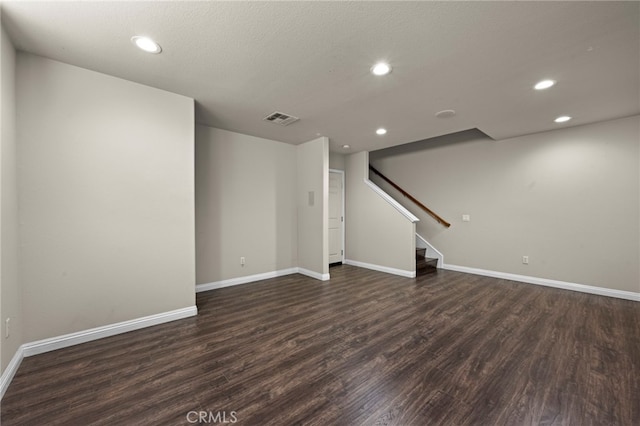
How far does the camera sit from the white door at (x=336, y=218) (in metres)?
5.69

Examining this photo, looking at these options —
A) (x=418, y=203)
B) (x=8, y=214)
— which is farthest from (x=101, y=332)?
(x=418, y=203)

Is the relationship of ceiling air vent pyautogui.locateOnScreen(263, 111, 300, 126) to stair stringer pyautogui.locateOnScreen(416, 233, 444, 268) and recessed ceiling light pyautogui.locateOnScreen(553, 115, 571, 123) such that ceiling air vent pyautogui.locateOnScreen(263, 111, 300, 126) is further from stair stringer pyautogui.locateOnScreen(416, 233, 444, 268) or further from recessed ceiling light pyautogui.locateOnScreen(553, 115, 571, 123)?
stair stringer pyautogui.locateOnScreen(416, 233, 444, 268)

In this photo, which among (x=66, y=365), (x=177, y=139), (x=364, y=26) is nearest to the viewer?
(x=364, y=26)

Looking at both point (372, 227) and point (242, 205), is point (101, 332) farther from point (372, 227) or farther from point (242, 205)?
point (372, 227)

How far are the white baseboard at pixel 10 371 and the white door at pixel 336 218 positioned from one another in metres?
4.55

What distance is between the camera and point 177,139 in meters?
2.87

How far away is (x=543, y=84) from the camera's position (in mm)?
2584

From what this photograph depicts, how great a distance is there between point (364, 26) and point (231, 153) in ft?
10.2

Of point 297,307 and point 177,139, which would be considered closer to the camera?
point 177,139

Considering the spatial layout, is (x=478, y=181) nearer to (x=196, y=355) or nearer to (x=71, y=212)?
(x=196, y=355)

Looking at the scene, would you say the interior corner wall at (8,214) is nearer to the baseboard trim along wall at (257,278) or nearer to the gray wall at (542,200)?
the baseboard trim along wall at (257,278)

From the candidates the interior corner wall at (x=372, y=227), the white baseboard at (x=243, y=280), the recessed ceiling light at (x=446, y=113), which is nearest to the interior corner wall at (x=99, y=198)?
the white baseboard at (x=243, y=280)

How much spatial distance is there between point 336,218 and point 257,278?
7.41ft

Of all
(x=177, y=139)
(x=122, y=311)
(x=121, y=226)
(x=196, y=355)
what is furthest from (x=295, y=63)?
(x=122, y=311)
